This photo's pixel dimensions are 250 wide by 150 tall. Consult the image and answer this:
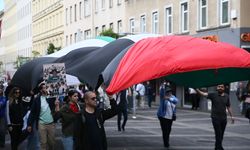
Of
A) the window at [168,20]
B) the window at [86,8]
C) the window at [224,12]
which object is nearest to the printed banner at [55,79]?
the window at [224,12]

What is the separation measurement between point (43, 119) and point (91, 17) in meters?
44.2

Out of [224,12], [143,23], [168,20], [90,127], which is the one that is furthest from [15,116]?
[143,23]

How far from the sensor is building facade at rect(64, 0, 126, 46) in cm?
4853

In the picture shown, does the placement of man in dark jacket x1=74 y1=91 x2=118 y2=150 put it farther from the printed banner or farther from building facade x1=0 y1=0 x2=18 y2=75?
A: building facade x1=0 y1=0 x2=18 y2=75

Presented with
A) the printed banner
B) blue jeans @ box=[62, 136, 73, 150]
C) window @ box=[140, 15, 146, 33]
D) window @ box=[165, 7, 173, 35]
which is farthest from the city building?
blue jeans @ box=[62, 136, 73, 150]

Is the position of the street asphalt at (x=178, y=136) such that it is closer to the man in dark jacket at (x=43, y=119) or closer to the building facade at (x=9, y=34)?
the man in dark jacket at (x=43, y=119)

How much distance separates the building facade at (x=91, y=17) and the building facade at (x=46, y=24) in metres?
3.90

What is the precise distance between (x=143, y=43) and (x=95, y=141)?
3.63 meters

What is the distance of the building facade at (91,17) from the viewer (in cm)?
4853

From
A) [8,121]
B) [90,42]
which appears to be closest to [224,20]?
[90,42]

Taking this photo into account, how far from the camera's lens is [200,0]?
32.8m

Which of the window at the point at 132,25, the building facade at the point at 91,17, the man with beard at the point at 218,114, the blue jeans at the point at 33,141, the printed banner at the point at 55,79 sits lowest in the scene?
the blue jeans at the point at 33,141

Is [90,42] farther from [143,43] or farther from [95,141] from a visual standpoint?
[95,141]

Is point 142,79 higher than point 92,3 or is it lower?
lower
